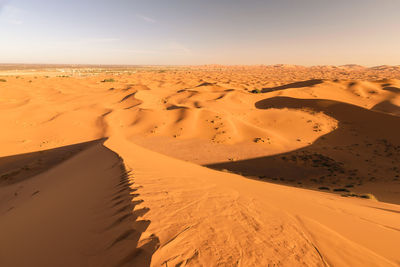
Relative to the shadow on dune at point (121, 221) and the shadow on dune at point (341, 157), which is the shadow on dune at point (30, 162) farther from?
the shadow on dune at point (341, 157)

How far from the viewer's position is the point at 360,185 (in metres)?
8.20

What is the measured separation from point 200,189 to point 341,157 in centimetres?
993

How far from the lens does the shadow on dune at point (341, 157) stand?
30.1ft

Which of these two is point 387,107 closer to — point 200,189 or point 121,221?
point 200,189

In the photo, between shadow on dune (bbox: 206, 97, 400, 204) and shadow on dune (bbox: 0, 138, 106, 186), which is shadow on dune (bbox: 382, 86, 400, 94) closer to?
shadow on dune (bbox: 206, 97, 400, 204)

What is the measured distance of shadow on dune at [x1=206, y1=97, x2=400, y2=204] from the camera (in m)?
9.17

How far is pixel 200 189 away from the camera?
14.3ft

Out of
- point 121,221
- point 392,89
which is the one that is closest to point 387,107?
point 392,89

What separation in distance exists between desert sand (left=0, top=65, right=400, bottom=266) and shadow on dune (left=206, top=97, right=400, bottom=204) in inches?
3.0

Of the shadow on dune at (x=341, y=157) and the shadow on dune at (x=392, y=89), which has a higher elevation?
the shadow on dune at (x=392, y=89)

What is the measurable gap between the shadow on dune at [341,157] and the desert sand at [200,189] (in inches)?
3.0

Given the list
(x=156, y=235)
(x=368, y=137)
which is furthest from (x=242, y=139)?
(x=156, y=235)

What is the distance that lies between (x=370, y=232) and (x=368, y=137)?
552 inches

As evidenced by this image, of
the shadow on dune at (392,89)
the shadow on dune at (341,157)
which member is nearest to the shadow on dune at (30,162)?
the shadow on dune at (341,157)
